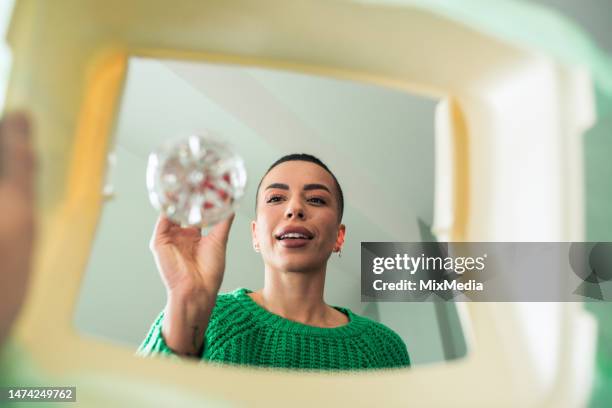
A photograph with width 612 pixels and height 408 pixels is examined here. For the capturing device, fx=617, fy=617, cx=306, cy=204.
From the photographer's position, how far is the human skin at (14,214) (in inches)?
18.2

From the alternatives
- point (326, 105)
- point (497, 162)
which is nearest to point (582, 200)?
point (497, 162)

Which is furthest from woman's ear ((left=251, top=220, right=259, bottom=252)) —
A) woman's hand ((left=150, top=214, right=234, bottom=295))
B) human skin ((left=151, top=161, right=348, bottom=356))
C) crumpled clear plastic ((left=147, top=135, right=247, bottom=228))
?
Result: crumpled clear plastic ((left=147, top=135, right=247, bottom=228))

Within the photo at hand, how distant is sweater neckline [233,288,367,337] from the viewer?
0.74 metres

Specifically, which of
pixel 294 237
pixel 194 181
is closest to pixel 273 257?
pixel 294 237

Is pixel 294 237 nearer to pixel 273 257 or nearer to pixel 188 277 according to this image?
pixel 273 257

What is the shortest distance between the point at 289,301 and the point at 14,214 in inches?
14.7

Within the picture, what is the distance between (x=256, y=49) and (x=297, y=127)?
A: 0.22m

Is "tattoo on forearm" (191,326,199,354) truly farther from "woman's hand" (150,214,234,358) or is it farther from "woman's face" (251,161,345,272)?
"woman's face" (251,161,345,272)

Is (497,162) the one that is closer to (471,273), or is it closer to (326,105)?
(471,273)

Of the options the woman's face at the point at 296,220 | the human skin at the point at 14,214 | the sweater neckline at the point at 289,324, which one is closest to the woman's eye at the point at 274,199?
the woman's face at the point at 296,220

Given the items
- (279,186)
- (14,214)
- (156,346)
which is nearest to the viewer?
(14,214)

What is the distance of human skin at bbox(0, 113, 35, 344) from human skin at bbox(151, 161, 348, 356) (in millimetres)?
143

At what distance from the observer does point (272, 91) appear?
748mm

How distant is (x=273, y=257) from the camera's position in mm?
730
